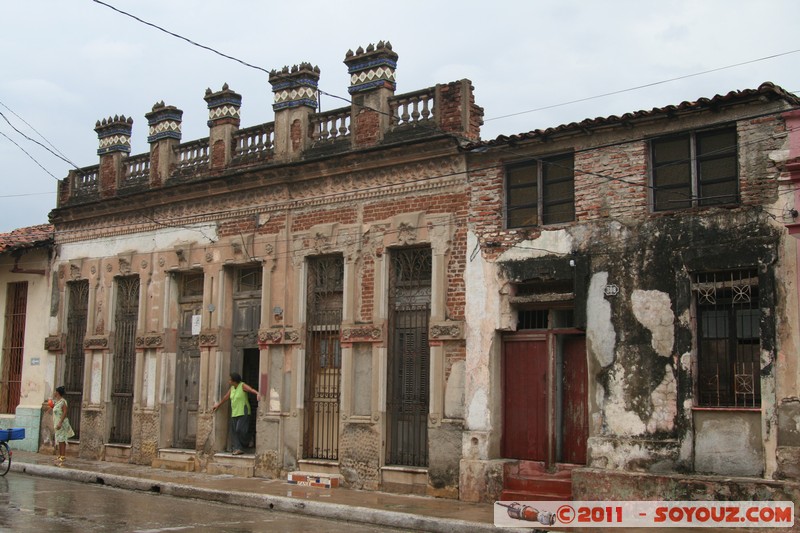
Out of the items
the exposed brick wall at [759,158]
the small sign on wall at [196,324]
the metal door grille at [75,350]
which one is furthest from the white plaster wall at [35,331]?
the exposed brick wall at [759,158]

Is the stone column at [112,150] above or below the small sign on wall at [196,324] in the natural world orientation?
above

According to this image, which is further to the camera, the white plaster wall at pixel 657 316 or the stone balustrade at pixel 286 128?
the stone balustrade at pixel 286 128

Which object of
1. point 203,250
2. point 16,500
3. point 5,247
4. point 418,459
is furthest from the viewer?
point 5,247

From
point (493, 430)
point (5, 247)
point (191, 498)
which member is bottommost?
point (191, 498)

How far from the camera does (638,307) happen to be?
43.0ft

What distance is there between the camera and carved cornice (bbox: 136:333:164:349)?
19797 millimetres

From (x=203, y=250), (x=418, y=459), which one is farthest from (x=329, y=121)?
(x=418, y=459)

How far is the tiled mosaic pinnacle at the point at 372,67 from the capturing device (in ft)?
54.2

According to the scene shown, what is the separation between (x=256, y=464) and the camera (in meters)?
17.5

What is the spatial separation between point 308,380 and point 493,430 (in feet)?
13.5

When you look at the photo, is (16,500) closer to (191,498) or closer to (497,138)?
(191,498)

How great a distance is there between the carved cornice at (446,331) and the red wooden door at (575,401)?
1658mm

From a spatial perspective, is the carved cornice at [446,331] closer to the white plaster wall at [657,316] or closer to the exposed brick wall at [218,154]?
the white plaster wall at [657,316]

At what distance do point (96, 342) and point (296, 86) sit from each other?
7.65 meters
